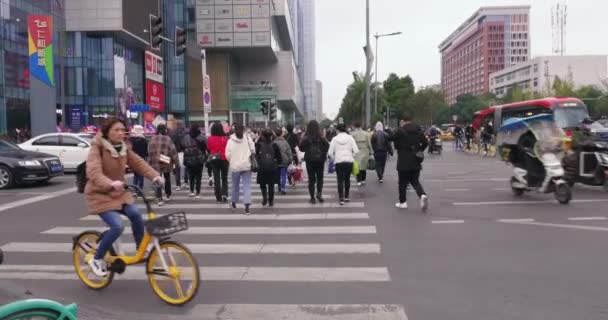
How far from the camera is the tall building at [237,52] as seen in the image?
6594cm

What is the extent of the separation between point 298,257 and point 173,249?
2321 millimetres

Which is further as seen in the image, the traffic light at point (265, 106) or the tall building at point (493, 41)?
the tall building at point (493, 41)

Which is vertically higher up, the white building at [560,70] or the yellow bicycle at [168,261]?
the white building at [560,70]

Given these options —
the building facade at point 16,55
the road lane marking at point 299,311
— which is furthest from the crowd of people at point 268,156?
the building facade at point 16,55

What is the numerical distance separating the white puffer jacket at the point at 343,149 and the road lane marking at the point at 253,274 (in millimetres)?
5481

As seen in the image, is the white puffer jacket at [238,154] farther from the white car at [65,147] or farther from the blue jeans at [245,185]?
the white car at [65,147]

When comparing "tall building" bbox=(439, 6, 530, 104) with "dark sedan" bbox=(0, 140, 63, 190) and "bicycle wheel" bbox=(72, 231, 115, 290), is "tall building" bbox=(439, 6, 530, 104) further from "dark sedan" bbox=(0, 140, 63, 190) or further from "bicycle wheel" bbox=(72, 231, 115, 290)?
"bicycle wheel" bbox=(72, 231, 115, 290)

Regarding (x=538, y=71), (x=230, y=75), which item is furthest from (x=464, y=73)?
(x=230, y=75)

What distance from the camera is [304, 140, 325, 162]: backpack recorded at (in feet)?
39.6

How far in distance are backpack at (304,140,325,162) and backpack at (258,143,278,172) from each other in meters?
0.78

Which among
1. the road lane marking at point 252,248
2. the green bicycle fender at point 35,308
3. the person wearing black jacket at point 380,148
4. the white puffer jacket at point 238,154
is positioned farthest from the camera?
the person wearing black jacket at point 380,148

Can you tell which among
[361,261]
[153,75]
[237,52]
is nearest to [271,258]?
[361,261]

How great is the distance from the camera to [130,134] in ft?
46.1

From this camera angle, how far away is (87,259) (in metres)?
6.07
